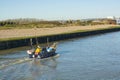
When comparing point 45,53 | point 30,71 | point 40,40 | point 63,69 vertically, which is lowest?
point 40,40

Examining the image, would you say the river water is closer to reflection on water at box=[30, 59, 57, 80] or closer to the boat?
reflection on water at box=[30, 59, 57, 80]

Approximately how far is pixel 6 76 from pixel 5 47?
21.6m

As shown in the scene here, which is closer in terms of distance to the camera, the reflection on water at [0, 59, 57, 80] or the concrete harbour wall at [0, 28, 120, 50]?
the reflection on water at [0, 59, 57, 80]

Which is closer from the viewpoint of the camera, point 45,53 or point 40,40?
point 45,53

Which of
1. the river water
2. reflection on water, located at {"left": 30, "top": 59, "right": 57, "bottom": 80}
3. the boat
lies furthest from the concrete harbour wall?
reflection on water, located at {"left": 30, "top": 59, "right": 57, "bottom": 80}

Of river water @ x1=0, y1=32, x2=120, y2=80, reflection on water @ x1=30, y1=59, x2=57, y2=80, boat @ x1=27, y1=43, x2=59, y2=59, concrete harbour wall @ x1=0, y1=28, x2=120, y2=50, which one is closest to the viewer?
river water @ x1=0, y1=32, x2=120, y2=80

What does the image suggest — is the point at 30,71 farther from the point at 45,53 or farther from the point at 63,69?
the point at 45,53

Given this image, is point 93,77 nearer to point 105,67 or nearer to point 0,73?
point 105,67

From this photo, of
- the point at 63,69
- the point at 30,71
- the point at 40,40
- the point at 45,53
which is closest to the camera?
the point at 30,71

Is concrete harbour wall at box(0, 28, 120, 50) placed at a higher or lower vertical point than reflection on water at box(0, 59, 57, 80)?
lower

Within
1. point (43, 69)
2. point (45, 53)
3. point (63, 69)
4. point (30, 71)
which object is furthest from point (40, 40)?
point (30, 71)

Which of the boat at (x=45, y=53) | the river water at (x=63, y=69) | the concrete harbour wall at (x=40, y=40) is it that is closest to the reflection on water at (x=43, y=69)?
the river water at (x=63, y=69)

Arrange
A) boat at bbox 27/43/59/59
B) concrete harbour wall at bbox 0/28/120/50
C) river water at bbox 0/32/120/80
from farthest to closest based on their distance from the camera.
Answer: concrete harbour wall at bbox 0/28/120/50
boat at bbox 27/43/59/59
river water at bbox 0/32/120/80

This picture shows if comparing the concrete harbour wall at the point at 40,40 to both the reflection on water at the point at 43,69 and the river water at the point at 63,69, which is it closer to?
the river water at the point at 63,69
